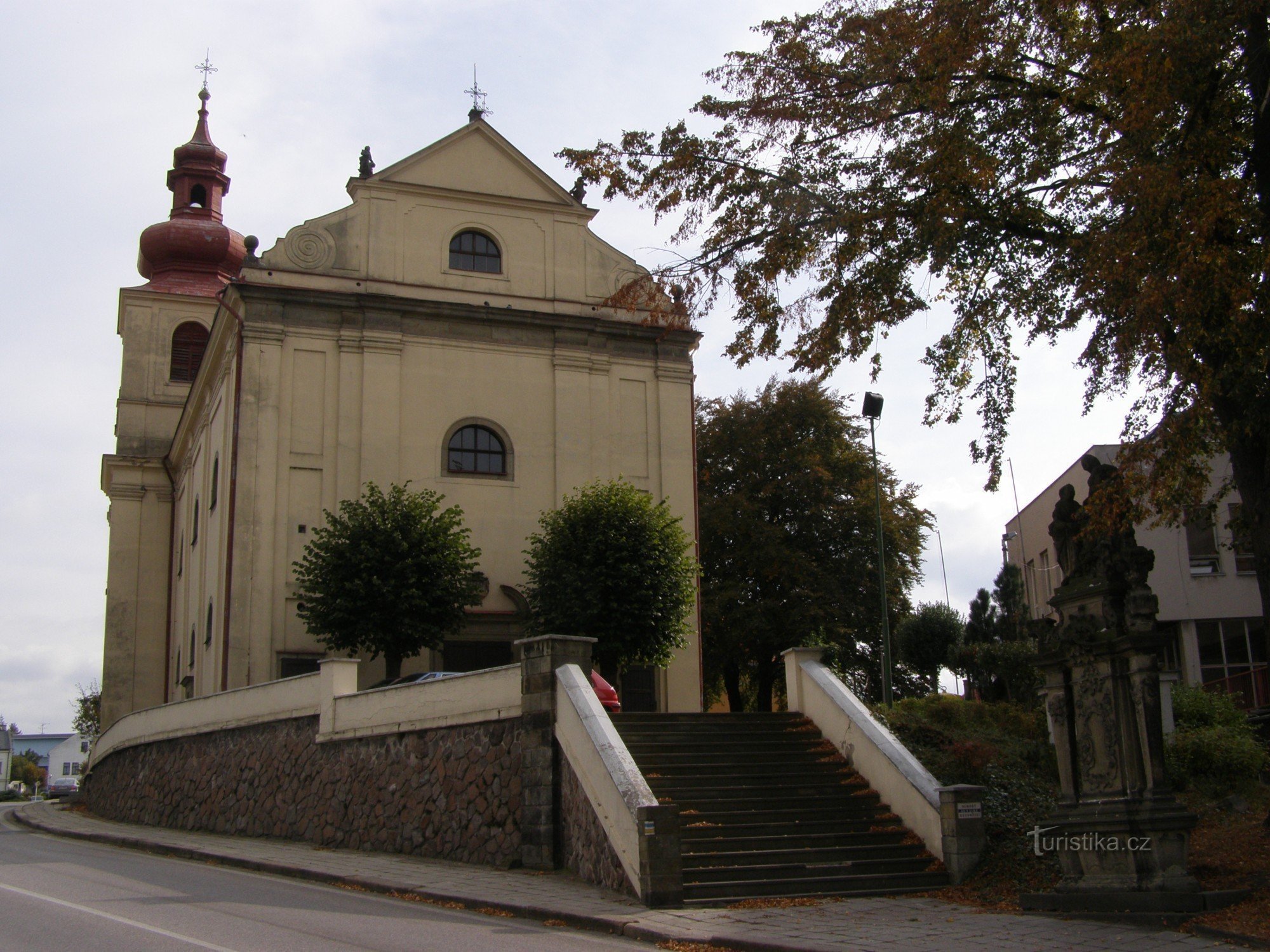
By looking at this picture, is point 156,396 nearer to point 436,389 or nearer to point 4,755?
point 436,389

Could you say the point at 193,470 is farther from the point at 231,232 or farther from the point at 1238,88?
the point at 1238,88

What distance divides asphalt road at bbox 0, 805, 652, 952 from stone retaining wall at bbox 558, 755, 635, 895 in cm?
156

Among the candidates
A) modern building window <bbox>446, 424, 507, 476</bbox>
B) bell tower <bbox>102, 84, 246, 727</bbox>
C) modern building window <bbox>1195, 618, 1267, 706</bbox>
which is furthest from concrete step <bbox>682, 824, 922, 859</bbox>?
bell tower <bbox>102, 84, 246, 727</bbox>

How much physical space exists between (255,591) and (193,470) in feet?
36.3

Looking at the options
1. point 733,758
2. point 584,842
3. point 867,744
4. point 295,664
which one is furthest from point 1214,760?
point 295,664

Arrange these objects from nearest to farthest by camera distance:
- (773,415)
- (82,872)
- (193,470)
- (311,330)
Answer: (82,872), (311,330), (193,470), (773,415)

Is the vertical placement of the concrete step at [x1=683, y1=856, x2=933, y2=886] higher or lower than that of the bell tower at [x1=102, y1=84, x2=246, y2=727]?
lower

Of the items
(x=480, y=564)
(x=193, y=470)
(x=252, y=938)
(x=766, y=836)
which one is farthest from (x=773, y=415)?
(x=252, y=938)

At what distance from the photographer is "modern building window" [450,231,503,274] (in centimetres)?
2808

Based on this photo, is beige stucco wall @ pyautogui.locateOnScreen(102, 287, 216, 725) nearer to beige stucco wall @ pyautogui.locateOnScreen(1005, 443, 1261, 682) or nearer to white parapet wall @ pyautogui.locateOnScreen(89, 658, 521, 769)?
white parapet wall @ pyautogui.locateOnScreen(89, 658, 521, 769)

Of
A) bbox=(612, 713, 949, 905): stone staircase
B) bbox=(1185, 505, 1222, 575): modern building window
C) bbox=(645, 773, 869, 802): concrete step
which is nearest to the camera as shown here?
bbox=(612, 713, 949, 905): stone staircase

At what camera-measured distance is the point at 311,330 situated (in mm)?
26578

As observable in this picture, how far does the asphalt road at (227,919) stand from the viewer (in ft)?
31.8

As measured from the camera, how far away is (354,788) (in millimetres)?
18453
